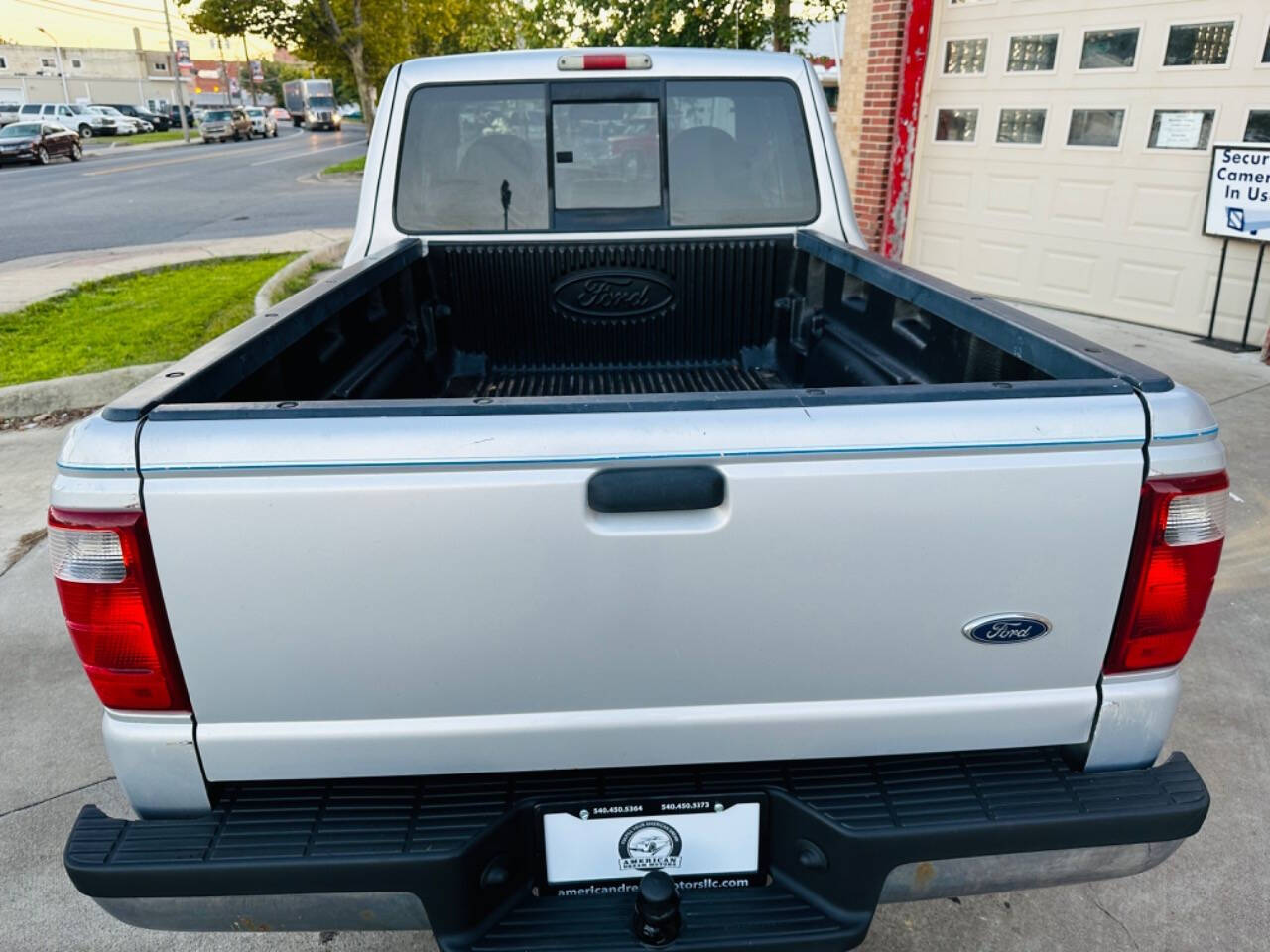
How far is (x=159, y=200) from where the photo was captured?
2023cm

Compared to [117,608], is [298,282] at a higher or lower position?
lower

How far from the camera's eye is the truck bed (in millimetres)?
2578

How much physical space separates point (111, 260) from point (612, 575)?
12853 millimetres

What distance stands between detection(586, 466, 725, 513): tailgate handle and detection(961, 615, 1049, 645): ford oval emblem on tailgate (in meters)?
0.54

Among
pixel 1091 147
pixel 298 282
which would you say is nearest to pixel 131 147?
pixel 298 282

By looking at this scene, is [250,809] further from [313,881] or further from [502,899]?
[502,899]

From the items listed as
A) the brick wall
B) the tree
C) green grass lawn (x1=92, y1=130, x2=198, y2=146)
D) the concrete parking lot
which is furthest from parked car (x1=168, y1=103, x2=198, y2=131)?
the concrete parking lot

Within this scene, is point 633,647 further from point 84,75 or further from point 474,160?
point 84,75

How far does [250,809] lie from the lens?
1.77 metres

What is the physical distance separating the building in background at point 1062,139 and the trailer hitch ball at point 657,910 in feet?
24.3

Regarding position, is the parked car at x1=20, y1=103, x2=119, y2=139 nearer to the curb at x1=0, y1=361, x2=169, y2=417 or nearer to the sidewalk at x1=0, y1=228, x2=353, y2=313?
the sidewalk at x1=0, y1=228, x2=353, y2=313

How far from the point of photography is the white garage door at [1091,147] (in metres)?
7.18

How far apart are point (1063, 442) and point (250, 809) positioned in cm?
160

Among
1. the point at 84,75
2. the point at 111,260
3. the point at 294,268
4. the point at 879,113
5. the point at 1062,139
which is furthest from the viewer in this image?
the point at 84,75
